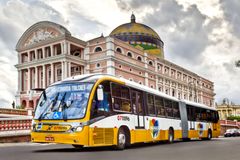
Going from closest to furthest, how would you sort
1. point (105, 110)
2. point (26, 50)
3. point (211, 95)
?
point (105, 110) → point (26, 50) → point (211, 95)

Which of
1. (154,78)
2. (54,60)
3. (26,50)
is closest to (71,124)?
(54,60)

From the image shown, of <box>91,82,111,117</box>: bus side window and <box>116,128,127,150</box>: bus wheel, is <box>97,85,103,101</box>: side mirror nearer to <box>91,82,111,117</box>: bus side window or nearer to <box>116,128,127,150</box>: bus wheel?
<box>91,82,111,117</box>: bus side window

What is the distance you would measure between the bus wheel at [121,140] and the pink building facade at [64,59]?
4119 centimetres

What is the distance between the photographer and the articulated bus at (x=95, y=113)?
1128 centimetres

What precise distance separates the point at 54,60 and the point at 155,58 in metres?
21.9

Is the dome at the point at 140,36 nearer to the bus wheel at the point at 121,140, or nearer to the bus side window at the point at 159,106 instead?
the bus side window at the point at 159,106

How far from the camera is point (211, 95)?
320 ft

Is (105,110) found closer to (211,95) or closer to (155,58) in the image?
(155,58)

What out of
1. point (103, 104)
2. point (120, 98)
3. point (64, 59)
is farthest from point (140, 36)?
point (103, 104)

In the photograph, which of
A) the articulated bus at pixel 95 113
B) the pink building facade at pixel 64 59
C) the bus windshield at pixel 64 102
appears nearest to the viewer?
the articulated bus at pixel 95 113

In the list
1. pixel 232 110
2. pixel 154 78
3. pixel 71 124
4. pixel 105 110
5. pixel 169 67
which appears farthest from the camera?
pixel 232 110

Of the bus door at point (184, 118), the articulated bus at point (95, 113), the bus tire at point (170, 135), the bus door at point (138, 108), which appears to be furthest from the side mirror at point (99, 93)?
the bus door at point (184, 118)

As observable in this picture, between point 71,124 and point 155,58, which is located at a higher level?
point 155,58

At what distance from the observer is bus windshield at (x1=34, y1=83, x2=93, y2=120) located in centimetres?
1145
